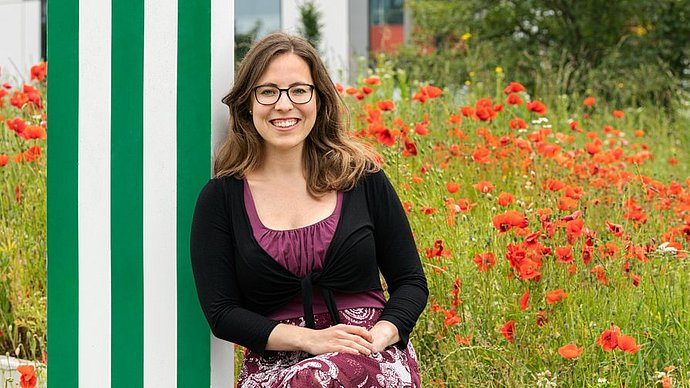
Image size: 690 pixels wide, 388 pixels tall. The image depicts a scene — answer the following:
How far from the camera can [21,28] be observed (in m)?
16.2

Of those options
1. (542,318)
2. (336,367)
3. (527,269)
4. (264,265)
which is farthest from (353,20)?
(336,367)

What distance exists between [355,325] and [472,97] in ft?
12.9

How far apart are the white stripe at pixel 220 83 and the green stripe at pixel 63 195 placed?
30 centimetres

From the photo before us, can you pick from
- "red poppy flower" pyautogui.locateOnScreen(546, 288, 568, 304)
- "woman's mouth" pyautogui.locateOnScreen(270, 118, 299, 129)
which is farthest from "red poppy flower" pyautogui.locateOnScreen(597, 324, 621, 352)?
"woman's mouth" pyautogui.locateOnScreen(270, 118, 299, 129)

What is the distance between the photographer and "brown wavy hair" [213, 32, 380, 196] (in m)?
2.39

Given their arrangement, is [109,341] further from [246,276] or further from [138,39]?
[138,39]

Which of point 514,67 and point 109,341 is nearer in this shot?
point 109,341

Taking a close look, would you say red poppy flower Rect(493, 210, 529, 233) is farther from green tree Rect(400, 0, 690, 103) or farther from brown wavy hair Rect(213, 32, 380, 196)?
green tree Rect(400, 0, 690, 103)

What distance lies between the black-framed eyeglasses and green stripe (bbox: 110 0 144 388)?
256mm

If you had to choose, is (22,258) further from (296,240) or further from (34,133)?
Answer: (296,240)

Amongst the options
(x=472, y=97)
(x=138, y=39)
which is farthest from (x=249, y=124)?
(x=472, y=97)

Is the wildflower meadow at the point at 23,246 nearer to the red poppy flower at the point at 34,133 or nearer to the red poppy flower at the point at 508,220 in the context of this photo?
the red poppy flower at the point at 34,133

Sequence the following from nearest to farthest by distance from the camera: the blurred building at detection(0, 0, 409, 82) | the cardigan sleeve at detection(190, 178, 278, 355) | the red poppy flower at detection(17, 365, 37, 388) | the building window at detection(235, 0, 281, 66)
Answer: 1. the cardigan sleeve at detection(190, 178, 278, 355)
2. the red poppy flower at detection(17, 365, 37, 388)
3. the blurred building at detection(0, 0, 409, 82)
4. the building window at detection(235, 0, 281, 66)

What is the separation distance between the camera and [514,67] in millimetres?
11203
